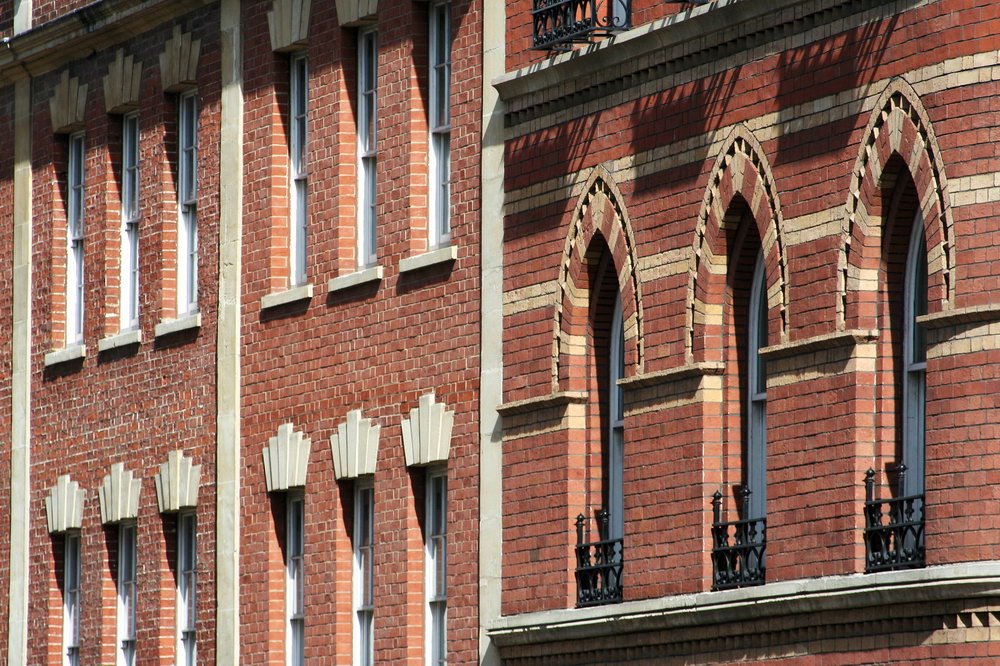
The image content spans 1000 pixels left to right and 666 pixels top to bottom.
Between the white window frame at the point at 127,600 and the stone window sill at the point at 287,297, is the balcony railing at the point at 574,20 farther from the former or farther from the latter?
the white window frame at the point at 127,600

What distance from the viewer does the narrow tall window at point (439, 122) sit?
28141 mm

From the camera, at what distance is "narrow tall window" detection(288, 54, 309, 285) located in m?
30.2

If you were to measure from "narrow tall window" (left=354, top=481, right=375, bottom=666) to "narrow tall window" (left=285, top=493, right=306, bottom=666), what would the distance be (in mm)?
1027

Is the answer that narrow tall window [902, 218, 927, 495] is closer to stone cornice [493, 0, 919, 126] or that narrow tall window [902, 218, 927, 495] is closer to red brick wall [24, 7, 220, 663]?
stone cornice [493, 0, 919, 126]

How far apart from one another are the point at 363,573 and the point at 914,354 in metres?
8.06

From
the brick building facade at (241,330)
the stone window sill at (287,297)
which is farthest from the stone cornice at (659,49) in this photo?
the stone window sill at (287,297)

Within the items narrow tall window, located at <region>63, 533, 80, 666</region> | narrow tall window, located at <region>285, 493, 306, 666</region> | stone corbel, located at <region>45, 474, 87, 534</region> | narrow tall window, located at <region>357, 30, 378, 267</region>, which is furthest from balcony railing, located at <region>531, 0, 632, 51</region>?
narrow tall window, located at <region>63, 533, 80, 666</region>

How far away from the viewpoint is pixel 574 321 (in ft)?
85.5

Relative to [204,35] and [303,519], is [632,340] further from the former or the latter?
[204,35]

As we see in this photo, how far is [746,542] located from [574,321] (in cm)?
307

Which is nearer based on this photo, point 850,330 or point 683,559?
point 850,330

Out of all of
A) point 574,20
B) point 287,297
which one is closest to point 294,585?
point 287,297

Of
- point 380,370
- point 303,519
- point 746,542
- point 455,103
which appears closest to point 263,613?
point 303,519

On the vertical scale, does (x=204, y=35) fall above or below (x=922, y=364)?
above
